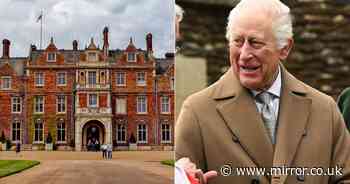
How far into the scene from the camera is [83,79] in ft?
9.10

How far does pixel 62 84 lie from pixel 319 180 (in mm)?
1377

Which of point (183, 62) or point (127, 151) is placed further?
point (127, 151)

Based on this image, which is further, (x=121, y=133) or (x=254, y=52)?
(x=121, y=133)

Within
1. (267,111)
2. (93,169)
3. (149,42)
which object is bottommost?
(93,169)

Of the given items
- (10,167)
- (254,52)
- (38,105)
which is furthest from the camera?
(38,105)

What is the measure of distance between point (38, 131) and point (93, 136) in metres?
0.29

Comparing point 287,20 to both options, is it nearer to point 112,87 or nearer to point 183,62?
point 183,62

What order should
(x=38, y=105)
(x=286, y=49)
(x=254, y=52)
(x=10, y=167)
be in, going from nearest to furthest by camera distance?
1. (x=254, y=52)
2. (x=286, y=49)
3. (x=10, y=167)
4. (x=38, y=105)

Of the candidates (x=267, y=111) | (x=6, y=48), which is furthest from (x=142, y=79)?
(x=267, y=111)

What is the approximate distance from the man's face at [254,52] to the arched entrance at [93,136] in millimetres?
902

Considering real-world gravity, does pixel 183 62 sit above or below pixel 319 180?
above

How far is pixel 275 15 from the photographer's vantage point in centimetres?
219

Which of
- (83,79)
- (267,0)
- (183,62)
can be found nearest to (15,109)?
(83,79)

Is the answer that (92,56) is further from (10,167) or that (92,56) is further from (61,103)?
(10,167)
